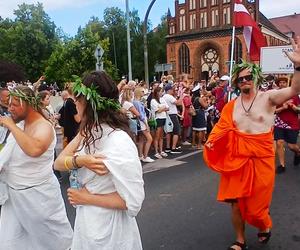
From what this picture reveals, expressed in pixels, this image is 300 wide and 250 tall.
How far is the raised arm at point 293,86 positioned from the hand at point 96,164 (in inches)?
72.2

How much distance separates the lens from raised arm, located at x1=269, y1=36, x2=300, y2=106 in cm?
318

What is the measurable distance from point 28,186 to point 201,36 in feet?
188

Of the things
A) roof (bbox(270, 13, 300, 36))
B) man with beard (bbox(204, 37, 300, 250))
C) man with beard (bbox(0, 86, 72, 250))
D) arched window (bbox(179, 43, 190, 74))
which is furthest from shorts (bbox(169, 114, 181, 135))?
roof (bbox(270, 13, 300, 36))

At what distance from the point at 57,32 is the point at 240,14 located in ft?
173

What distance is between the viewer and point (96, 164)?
2150 mm

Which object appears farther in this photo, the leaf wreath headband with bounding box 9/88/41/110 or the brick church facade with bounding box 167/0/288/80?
the brick church facade with bounding box 167/0/288/80

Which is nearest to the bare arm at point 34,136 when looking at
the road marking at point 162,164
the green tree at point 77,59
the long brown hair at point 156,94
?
the road marking at point 162,164

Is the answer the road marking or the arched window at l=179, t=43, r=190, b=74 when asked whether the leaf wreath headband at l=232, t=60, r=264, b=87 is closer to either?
the road marking

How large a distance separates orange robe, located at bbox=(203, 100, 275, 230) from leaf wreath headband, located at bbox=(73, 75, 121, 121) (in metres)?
1.93


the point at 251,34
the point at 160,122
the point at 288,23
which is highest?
the point at 288,23

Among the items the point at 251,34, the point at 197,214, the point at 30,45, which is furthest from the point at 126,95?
the point at 30,45

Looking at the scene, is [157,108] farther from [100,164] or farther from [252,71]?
[100,164]

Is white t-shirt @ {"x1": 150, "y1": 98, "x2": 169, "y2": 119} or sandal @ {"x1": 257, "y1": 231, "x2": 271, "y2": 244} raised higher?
white t-shirt @ {"x1": 150, "y1": 98, "x2": 169, "y2": 119}

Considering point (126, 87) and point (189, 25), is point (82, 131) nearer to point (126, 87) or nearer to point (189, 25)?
point (126, 87)
